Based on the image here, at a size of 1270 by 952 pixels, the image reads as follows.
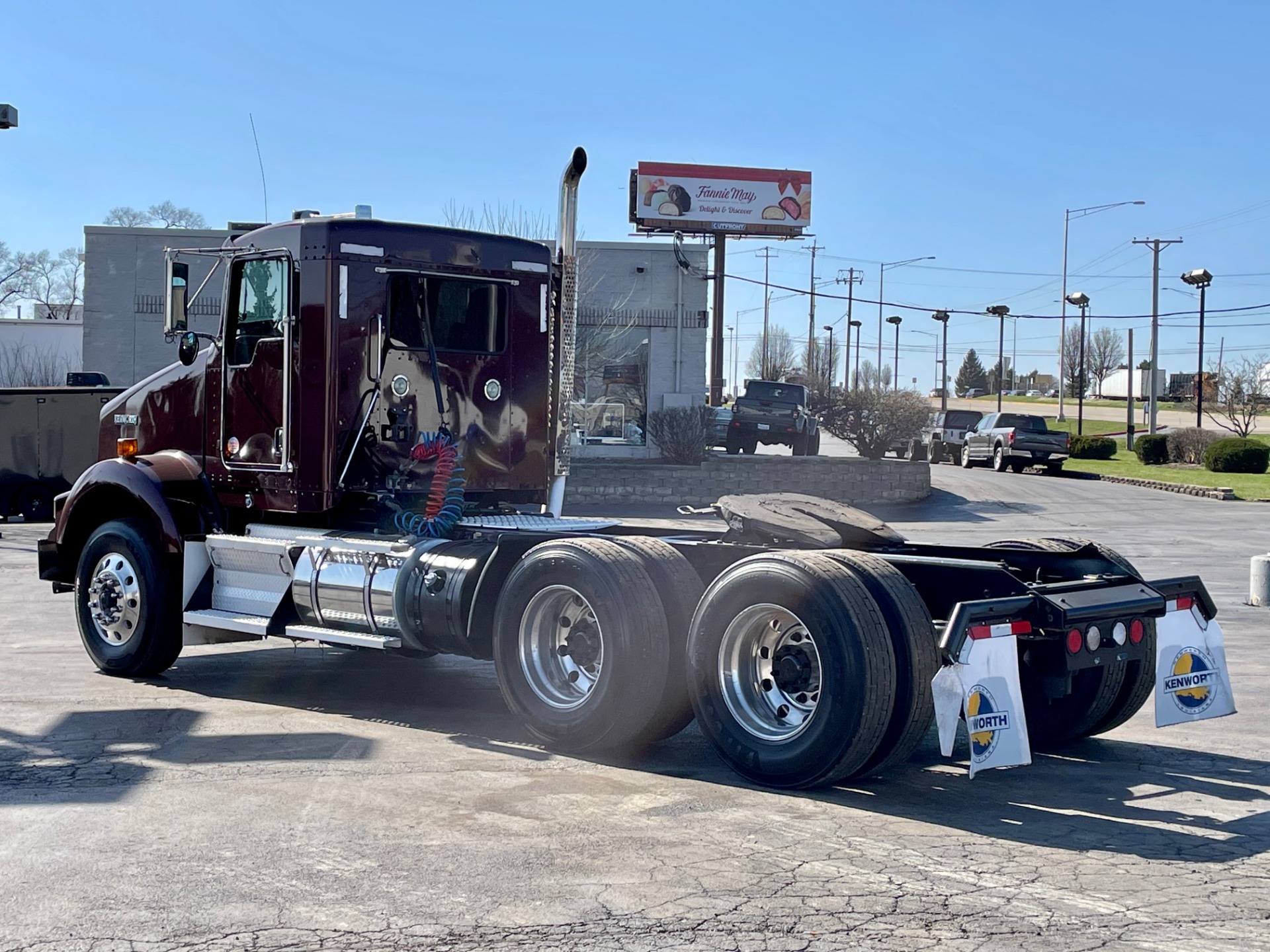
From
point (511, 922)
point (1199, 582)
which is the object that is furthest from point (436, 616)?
point (1199, 582)

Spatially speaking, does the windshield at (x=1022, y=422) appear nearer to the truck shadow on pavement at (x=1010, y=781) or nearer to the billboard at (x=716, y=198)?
the billboard at (x=716, y=198)

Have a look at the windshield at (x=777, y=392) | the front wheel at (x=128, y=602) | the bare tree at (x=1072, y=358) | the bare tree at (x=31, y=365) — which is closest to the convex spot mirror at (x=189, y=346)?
the front wheel at (x=128, y=602)

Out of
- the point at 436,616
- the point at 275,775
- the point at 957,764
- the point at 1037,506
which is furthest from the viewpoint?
the point at 1037,506

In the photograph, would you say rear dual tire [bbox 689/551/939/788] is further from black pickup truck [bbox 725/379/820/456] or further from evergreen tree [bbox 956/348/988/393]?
evergreen tree [bbox 956/348/988/393]

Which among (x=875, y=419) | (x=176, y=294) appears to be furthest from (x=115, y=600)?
(x=875, y=419)

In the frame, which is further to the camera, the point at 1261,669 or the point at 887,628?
the point at 1261,669

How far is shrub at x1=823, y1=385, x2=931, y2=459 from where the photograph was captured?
1401 inches

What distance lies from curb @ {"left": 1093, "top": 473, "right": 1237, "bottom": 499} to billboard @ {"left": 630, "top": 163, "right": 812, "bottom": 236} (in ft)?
60.5

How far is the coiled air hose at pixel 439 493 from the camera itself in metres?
9.01

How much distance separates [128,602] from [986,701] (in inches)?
248

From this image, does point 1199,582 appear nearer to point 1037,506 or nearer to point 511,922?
point 511,922

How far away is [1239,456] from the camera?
136 feet

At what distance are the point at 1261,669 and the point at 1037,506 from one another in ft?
66.5

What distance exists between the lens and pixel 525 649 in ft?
25.0
